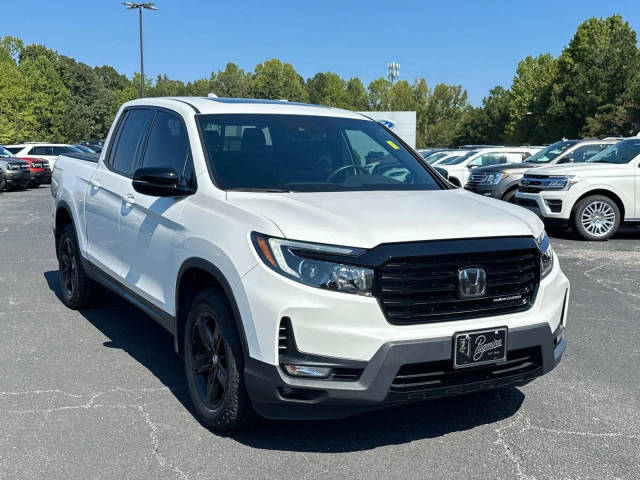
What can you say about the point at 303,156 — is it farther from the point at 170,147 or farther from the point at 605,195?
the point at 605,195

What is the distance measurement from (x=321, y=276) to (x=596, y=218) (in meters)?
9.70

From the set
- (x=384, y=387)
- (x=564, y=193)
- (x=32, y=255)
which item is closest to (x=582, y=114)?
(x=564, y=193)

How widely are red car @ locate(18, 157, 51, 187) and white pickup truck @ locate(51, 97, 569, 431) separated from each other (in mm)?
22789

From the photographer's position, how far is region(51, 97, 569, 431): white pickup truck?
3111mm

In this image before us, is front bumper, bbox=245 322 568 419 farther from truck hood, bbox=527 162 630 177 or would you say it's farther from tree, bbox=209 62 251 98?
tree, bbox=209 62 251 98

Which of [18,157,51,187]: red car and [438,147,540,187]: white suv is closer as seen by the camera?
[438,147,540,187]: white suv

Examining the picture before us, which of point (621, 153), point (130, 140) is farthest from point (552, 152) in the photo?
point (130, 140)

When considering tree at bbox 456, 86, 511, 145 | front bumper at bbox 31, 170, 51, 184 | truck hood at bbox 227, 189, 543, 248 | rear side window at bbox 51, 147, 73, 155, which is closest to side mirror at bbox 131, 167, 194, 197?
truck hood at bbox 227, 189, 543, 248

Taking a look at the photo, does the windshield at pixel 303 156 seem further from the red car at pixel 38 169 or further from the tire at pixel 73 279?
the red car at pixel 38 169

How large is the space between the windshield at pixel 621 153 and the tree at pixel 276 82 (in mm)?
109521

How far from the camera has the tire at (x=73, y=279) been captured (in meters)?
6.12

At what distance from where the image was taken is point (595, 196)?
11531 millimetres

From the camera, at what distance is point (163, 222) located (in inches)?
164

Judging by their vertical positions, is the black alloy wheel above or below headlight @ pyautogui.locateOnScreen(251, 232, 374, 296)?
below
